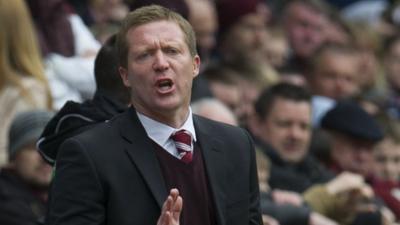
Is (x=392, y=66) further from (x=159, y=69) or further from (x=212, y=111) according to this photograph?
(x=159, y=69)

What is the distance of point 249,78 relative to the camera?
36.6ft

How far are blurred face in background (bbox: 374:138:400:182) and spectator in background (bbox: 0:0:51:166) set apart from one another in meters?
3.17

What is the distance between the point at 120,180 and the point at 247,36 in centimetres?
715

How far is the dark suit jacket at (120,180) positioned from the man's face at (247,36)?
22.0 feet

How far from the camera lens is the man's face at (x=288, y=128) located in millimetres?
9625

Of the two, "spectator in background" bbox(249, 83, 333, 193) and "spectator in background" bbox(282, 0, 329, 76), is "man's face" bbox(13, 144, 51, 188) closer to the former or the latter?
"spectator in background" bbox(249, 83, 333, 193)

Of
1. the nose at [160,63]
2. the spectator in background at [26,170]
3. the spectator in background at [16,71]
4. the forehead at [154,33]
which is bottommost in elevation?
the spectator in background at [26,170]

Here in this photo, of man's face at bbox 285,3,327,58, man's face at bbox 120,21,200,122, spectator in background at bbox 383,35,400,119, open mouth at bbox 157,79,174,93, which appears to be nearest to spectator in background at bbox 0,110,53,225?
man's face at bbox 120,21,200,122

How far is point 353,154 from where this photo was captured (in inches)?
402

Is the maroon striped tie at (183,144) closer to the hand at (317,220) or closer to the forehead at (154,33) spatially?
the forehead at (154,33)

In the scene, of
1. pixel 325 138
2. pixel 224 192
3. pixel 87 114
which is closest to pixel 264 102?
pixel 325 138

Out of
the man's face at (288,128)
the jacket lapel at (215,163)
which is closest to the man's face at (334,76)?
the man's face at (288,128)

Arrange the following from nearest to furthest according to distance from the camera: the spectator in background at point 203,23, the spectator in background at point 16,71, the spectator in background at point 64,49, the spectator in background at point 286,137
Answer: the spectator in background at point 16,71 < the spectator in background at point 64,49 < the spectator in background at point 286,137 < the spectator in background at point 203,23

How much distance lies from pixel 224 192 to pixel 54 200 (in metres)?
0.66
